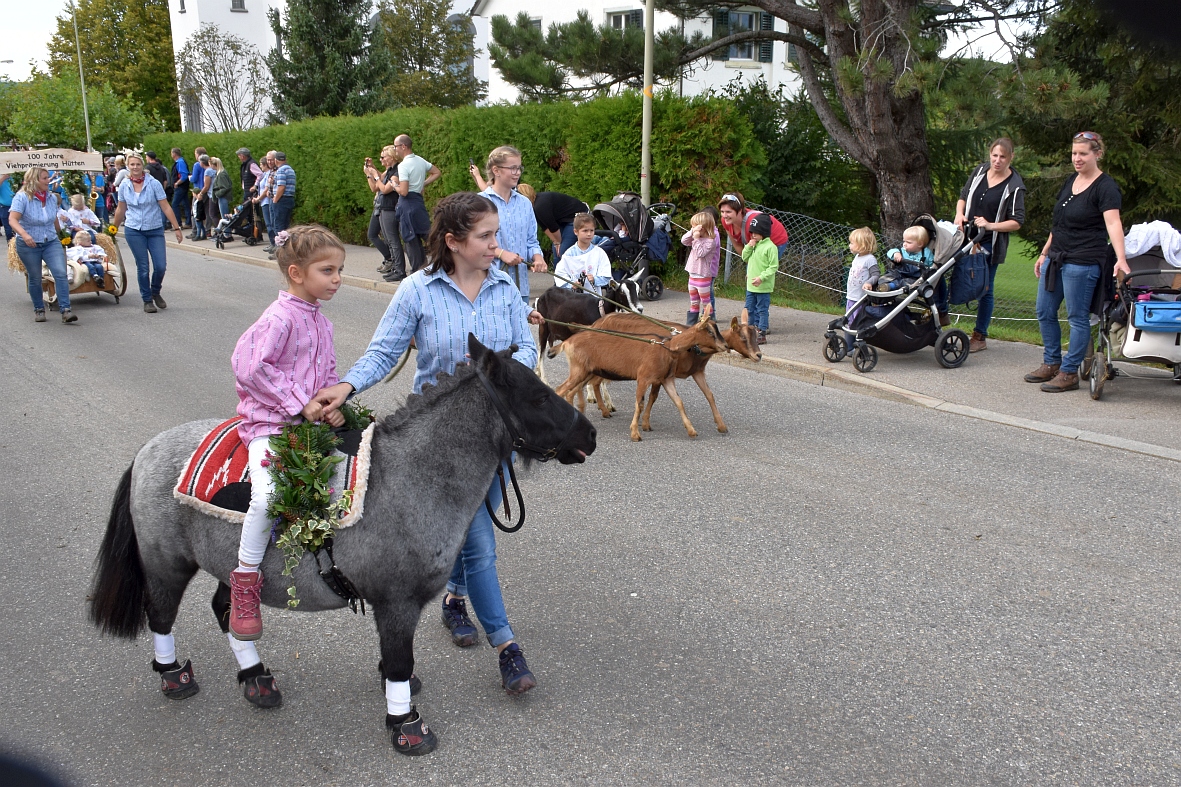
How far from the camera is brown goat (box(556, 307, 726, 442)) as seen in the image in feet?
25.2

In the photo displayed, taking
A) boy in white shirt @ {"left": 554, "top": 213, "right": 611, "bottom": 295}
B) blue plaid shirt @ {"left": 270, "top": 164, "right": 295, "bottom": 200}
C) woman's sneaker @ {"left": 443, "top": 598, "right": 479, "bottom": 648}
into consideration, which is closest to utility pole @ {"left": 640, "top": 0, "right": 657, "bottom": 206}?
boy in white shirt @ {"left": 554, "top": 213, "right": 611, "bottom": 295}

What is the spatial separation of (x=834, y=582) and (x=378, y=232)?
14.6m

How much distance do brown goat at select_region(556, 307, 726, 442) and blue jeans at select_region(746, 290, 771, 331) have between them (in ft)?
11.4

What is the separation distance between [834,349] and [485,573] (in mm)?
7138

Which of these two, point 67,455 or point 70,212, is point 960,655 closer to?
point 67,455

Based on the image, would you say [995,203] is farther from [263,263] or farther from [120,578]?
[263,263]

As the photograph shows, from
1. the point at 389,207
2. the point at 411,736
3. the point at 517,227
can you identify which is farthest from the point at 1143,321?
Result: the point at 389,207

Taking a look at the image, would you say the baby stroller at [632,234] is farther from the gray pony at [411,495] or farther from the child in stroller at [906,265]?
the gray pony at [411,495]

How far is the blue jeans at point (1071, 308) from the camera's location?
340 inches

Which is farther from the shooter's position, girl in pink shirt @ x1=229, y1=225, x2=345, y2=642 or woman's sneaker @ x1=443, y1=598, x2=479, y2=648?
woman's sneaker @ x1=443, y1=598, x2=479, y2=648

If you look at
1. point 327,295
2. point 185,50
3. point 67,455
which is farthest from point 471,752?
point 185,50

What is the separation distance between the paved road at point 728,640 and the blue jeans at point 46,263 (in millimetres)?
6057

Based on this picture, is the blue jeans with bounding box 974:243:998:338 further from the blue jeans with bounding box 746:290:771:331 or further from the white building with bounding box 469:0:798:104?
the white building with bounding box 469:0:798:104

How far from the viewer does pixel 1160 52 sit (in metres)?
0.94
